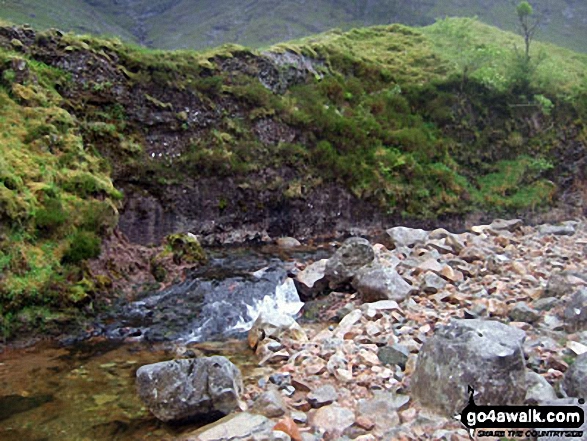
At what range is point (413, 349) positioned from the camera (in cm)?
703

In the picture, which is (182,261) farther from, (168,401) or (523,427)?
(523,427)

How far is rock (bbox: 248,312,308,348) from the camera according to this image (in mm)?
8477

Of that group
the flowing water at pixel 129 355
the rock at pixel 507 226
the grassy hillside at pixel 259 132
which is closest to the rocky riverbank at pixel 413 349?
the flowing water at pixel 129 355

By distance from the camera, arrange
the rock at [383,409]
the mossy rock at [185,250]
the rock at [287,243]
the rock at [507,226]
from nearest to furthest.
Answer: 1. the rock at [383,409]
2. the mossy rock at [185,250]
3. the rock at [287,243]
4. the rock at [507,226]

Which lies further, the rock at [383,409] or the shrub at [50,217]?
the shrub at [50,217]

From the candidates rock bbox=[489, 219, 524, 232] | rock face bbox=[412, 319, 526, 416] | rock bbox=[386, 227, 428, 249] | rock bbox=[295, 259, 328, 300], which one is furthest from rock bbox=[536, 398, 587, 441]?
rock bbox=[489, 219, 524, 232]

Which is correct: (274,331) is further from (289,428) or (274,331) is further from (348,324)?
(289,428)

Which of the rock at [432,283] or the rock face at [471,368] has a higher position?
the rock face at [471,368]

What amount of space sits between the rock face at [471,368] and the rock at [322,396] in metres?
1.09

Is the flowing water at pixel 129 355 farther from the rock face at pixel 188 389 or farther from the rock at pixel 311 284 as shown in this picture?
the rock at pixel 311 284

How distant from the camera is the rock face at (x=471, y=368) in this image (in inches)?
201

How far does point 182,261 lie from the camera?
43.7 feet

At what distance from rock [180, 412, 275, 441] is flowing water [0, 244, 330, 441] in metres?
0.38

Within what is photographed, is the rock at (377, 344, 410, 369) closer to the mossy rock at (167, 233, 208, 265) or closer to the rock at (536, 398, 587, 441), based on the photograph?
the rock at (536, 398, 587, 441)
